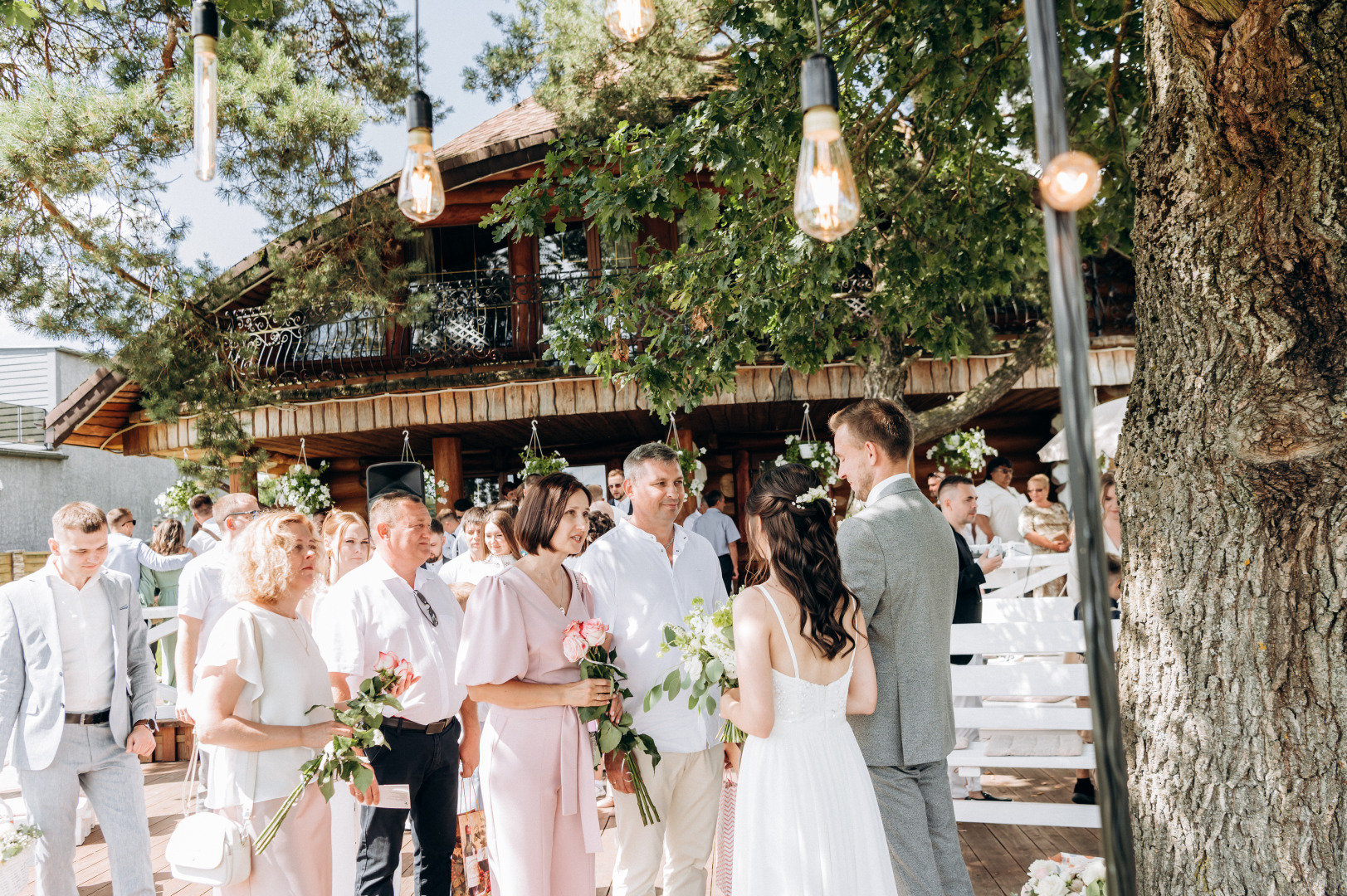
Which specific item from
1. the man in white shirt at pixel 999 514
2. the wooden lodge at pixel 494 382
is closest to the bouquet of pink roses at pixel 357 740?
the wooden lodge at pixel 494 382

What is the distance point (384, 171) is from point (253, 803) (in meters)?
6.82

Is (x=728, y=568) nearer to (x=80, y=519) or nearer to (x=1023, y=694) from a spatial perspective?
(x=1023, y=694)

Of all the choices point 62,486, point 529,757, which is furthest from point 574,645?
point 62,486

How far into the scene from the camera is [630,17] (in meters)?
2.26

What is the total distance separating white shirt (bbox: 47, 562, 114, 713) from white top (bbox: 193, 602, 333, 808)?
45.9 inches

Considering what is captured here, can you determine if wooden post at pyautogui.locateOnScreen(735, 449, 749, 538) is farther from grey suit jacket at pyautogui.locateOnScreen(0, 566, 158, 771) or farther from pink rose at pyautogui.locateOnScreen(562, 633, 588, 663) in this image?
pink rose at pyautogui.locateOnScreen(562, 633, 588, 663)

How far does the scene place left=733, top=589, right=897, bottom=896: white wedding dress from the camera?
2730 mm

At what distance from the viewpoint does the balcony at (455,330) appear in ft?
36.7

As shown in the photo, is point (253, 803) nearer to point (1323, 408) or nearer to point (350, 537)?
point (350, 537)

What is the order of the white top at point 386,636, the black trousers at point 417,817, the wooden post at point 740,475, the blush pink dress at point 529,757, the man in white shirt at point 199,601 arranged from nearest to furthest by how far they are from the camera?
the blush pink dress at point 529,757
the black trousers at point 417,817
the white top at point 386,636
the man in white shirt at point 199,601
the wooden post at point 740,475

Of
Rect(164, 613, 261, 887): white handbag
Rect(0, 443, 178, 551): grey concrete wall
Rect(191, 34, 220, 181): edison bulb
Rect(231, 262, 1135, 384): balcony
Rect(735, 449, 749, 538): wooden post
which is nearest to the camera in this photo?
Rect(191, 34, 220, 181): edison bulb

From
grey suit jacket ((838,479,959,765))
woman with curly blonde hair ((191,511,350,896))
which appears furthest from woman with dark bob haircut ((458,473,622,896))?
grey suit jacket ((838,479,959,765))

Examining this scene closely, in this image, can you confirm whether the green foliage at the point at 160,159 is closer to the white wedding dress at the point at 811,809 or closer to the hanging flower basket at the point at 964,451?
the white wedding dress at the point at 811,809

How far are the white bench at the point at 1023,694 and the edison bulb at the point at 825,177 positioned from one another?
3.01 meters
